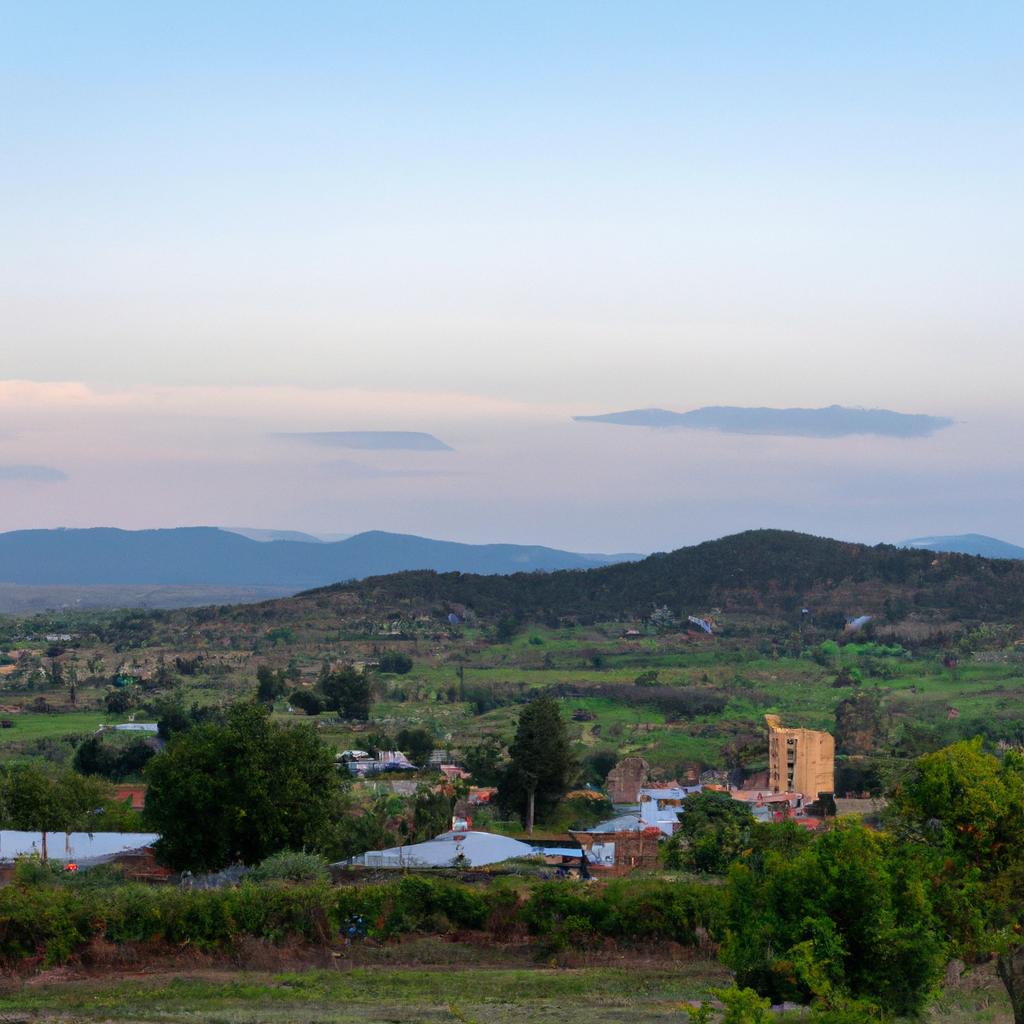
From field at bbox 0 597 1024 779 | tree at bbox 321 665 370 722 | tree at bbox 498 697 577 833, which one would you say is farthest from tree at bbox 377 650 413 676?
tree at bbox 498 697 577 833

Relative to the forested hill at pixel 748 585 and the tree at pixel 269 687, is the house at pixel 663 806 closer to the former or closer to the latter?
the tree at pixel 269 687

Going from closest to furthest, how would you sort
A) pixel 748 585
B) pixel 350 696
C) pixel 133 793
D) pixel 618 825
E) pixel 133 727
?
pixel 618 825
pixel 133 793
pixel 133 727
pixel 350 696
pixel 748 585

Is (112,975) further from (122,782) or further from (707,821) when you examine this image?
(122,782)

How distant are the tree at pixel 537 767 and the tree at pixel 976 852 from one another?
59.4 ft

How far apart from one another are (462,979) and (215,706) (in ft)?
111

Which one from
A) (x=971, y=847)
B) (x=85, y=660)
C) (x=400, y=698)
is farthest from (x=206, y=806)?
(x=85, y=660)

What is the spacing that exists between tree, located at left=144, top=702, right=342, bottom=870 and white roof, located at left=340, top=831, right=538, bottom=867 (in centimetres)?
124

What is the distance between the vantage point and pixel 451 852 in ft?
83.1

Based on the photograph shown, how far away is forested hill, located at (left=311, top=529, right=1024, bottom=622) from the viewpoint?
289ft

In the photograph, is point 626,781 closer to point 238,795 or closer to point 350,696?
point 350,696

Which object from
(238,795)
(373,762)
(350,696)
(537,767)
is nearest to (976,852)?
(238,795)

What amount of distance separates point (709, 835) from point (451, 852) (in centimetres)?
457

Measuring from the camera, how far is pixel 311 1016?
15.4 metres

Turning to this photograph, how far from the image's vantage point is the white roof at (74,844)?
2503 centimetres
